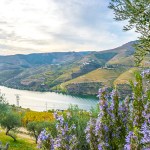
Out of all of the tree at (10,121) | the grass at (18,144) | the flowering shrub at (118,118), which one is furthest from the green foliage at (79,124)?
the tree at (10,121)

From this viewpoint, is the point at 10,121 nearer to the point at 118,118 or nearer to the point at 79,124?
the point at 79,124

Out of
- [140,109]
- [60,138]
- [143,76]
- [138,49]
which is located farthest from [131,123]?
[138,49]

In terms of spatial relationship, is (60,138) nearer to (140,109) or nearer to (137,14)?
(140,109)

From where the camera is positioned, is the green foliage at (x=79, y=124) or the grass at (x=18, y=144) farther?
the grass at (x=18, y=144)

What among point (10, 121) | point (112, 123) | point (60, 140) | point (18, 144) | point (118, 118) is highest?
point (118, 118)

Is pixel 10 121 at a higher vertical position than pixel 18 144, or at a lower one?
higher

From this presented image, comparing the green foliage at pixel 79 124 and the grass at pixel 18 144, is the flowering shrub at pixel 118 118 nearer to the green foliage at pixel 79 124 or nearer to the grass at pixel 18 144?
the green foliage at pixel 79 124

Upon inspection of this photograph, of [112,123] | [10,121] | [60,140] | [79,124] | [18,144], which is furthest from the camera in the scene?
[10,121]

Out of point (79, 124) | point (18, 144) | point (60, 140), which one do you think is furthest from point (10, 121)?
point (60, 140)

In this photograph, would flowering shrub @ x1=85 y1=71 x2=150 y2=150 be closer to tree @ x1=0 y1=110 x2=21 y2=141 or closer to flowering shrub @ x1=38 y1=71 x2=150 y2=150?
flowering shrub @ x1=38 y1=71 x2=150 y2=150

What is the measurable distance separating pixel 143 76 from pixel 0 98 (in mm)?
37924

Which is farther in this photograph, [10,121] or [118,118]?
[10,121]

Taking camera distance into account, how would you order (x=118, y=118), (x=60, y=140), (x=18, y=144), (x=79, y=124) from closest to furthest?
(x=60, y=140) < (x=118, y=118) < (x=79, y=124) < (x=18, y=144)

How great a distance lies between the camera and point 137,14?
490 inches
